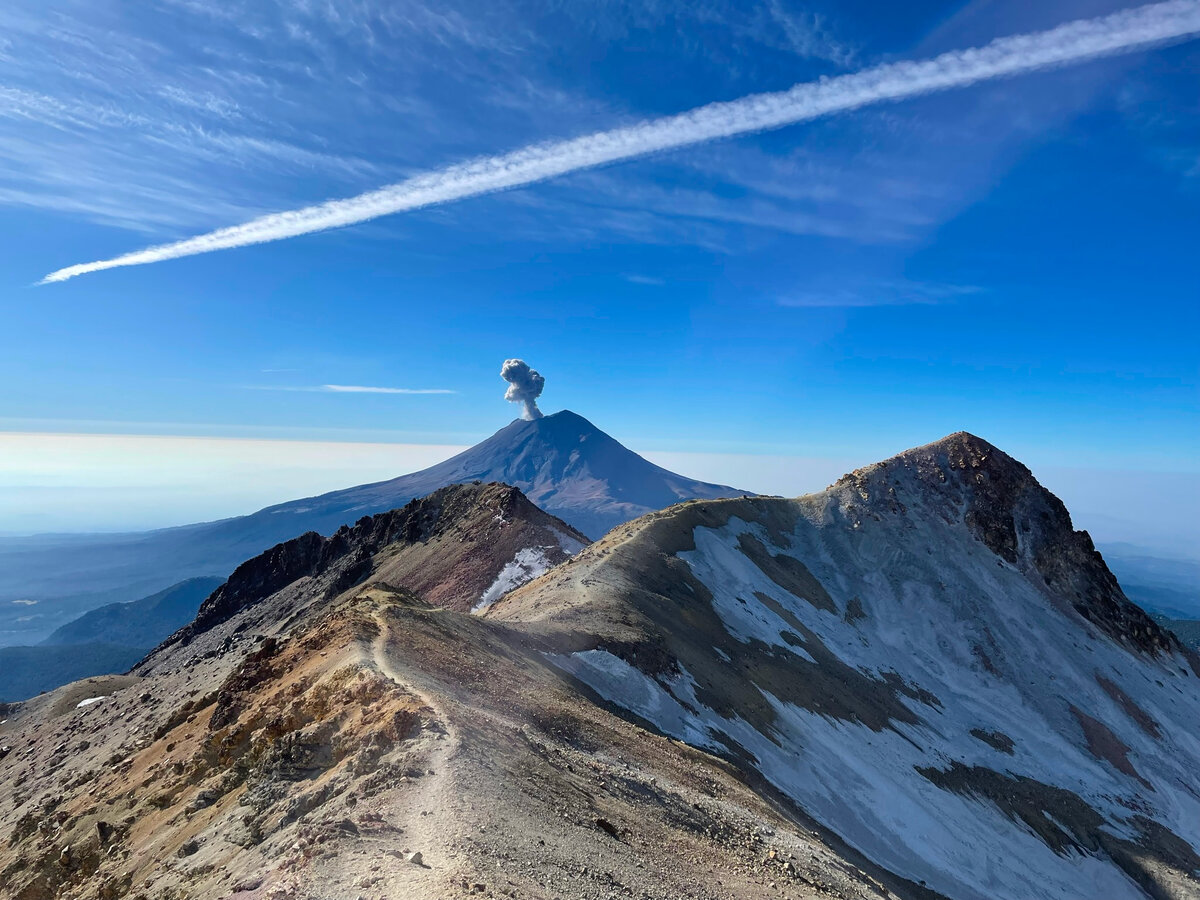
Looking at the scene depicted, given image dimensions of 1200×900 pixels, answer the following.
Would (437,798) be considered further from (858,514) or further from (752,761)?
(858,514)

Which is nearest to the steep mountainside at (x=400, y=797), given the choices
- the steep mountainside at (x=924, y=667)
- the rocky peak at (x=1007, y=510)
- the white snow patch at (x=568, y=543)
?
the steep mountainside at (x=924, y=667)

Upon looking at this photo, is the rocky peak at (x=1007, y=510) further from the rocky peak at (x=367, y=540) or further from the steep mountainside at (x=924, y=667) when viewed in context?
the rocky peak at (x=367, y=540)

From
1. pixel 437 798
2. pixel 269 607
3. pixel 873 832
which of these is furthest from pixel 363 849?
pixel 269 607

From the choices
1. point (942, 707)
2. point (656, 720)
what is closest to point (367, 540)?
Result: point (656, 720)

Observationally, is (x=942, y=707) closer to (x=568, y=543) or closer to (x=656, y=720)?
(x=568, y=543)

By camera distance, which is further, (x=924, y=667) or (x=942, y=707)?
(x=924, y=667)

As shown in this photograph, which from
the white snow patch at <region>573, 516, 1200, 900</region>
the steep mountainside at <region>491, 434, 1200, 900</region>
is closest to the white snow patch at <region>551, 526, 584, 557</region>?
the steep mountainside at <region>491, 434, 1200, 900</region>
